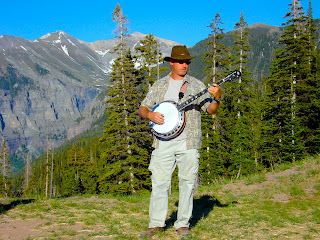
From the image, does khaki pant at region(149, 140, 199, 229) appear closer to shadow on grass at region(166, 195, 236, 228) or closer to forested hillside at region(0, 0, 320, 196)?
shadow on grass at region(166, 195, 236, 228)

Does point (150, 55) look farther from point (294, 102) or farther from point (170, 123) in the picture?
point (170, 123)

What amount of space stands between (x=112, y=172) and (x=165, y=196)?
25.5 meters

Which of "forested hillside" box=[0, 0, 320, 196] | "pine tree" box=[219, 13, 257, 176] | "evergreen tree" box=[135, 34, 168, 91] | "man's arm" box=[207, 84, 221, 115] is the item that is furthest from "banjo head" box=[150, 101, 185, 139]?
"evergreen tree" box=[135, 34, 168, 91]

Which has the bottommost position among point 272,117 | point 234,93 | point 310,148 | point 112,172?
point 112,172

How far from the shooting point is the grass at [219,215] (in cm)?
543

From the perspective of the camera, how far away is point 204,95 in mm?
5344

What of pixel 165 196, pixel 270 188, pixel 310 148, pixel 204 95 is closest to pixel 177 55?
pixel 204 95

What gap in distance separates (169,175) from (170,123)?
2.74 ft

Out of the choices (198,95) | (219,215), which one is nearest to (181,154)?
(198,95)

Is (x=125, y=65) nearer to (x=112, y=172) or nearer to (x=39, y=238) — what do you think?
(x=112, y=172)

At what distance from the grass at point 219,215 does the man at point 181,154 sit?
1.12 feet

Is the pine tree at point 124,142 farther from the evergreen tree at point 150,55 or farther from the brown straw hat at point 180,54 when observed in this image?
the brown straw hat at point 180,54

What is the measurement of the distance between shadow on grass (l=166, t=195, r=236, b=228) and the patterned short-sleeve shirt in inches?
66.4

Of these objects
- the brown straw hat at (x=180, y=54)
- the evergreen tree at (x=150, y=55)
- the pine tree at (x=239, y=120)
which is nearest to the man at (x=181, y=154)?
the brown straw hat at (x=180, y=54)
